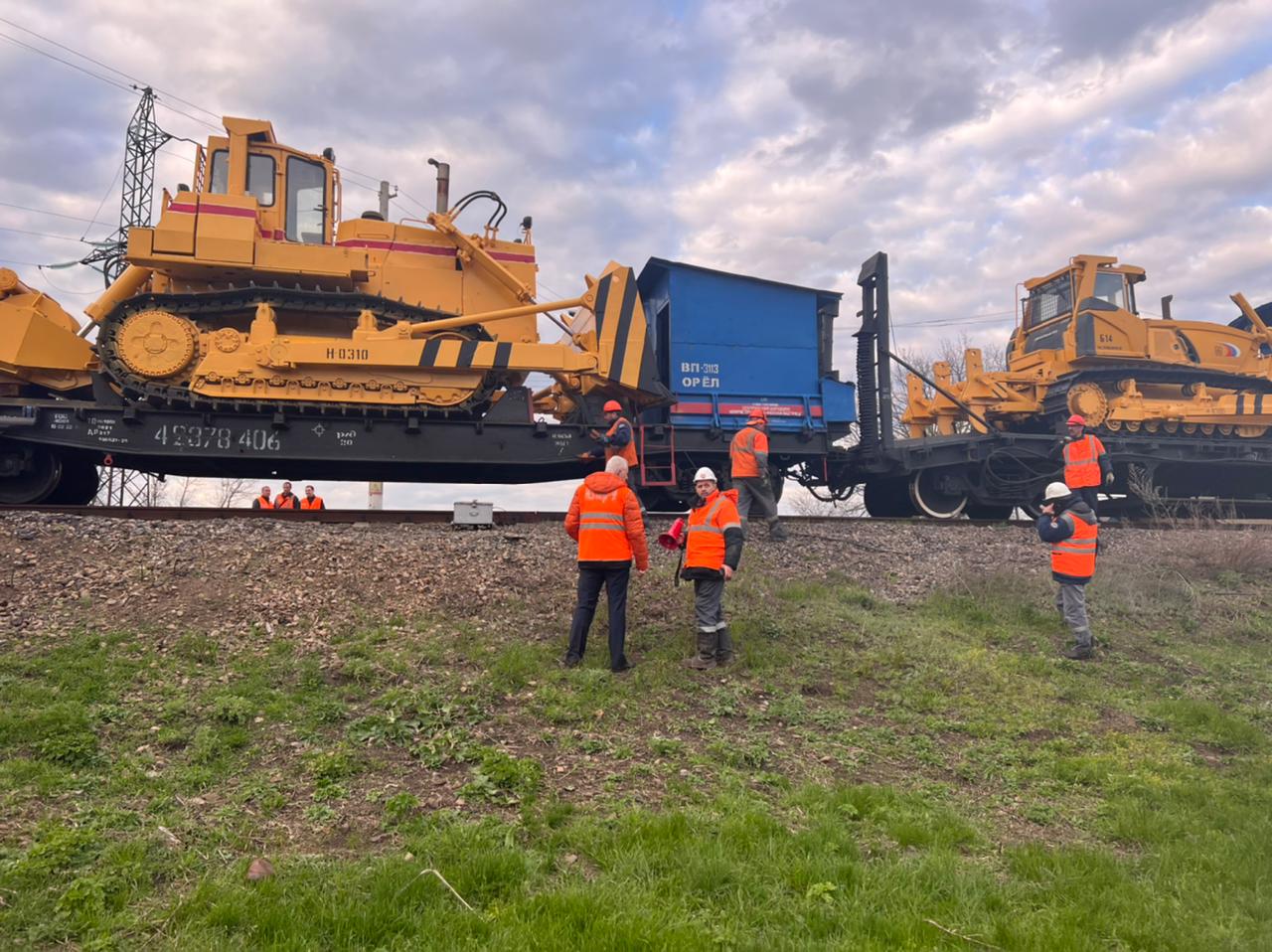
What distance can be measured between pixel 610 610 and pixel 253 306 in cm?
668

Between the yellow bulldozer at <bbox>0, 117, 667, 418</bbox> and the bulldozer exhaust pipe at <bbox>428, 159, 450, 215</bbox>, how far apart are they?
3 centimetres

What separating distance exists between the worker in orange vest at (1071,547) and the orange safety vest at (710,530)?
2.93 meters

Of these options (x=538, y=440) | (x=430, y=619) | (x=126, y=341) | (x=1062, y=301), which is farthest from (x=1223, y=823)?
(x=1062, y=301)

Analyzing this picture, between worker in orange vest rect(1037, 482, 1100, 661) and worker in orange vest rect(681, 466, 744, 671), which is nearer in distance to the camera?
worker in orange vest rect(681, 466, 744, 671)

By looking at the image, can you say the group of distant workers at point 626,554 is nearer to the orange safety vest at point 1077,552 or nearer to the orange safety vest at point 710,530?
the orange safety vest at point 710,530

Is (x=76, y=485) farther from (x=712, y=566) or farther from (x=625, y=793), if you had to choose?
(x=625, y=793)

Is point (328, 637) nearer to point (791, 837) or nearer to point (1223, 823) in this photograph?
point (791, 837)

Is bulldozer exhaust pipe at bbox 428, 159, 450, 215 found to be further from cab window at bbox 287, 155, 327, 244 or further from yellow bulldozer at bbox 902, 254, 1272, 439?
yellow bulldozer at bbox 902, 254, 1272, 439

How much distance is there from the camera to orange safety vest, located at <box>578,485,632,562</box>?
587cm

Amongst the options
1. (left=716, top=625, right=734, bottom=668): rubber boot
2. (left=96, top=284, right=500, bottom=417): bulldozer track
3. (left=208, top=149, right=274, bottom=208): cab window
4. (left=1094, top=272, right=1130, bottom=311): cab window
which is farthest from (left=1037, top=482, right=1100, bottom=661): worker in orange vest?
(left=1094, top=272, right=1130, bottom=311): cab window

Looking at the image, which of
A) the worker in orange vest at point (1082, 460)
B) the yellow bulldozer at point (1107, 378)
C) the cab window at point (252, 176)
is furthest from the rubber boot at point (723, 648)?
the yellow bulldozer at point (1107, 378)

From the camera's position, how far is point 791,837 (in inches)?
140

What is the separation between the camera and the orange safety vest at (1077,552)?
7117 mm

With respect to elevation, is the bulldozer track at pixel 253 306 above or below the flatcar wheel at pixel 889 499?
above
